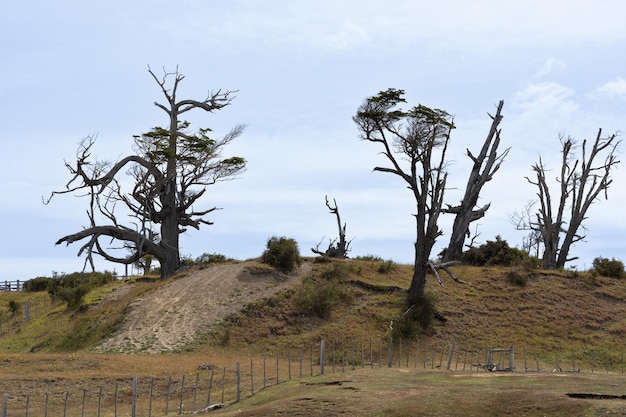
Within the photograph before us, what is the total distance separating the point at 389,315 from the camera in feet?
167

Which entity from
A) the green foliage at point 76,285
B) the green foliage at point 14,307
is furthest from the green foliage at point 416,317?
the green foliage at point 14,307

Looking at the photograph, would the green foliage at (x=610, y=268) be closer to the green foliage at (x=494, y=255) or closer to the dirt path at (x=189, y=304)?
the green foliage at (x=494, y=255)

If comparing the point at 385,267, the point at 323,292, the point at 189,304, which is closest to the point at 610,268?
the point at 385,267

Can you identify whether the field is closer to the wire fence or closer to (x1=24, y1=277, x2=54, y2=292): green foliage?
the wire fence

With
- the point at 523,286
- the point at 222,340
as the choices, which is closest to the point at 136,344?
the point at 222,340

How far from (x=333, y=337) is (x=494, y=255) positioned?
2175cm

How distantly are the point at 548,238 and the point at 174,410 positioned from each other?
135 feet

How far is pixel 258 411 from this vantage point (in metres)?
27.7

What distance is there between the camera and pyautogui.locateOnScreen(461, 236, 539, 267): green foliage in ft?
212

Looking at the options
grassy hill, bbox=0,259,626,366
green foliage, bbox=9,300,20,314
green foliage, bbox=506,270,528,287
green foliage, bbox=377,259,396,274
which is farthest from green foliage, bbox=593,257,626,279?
green foliage, bbox=9,300,20,314

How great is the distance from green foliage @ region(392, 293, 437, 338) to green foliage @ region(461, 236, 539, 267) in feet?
44.3

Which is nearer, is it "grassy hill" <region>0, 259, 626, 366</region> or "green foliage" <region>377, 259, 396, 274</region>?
"grassy hill" <region>0, 259, 626, 366</region>

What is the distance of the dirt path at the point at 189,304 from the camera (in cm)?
4681

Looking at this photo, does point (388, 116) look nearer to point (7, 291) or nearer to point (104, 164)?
point (104, 164)
